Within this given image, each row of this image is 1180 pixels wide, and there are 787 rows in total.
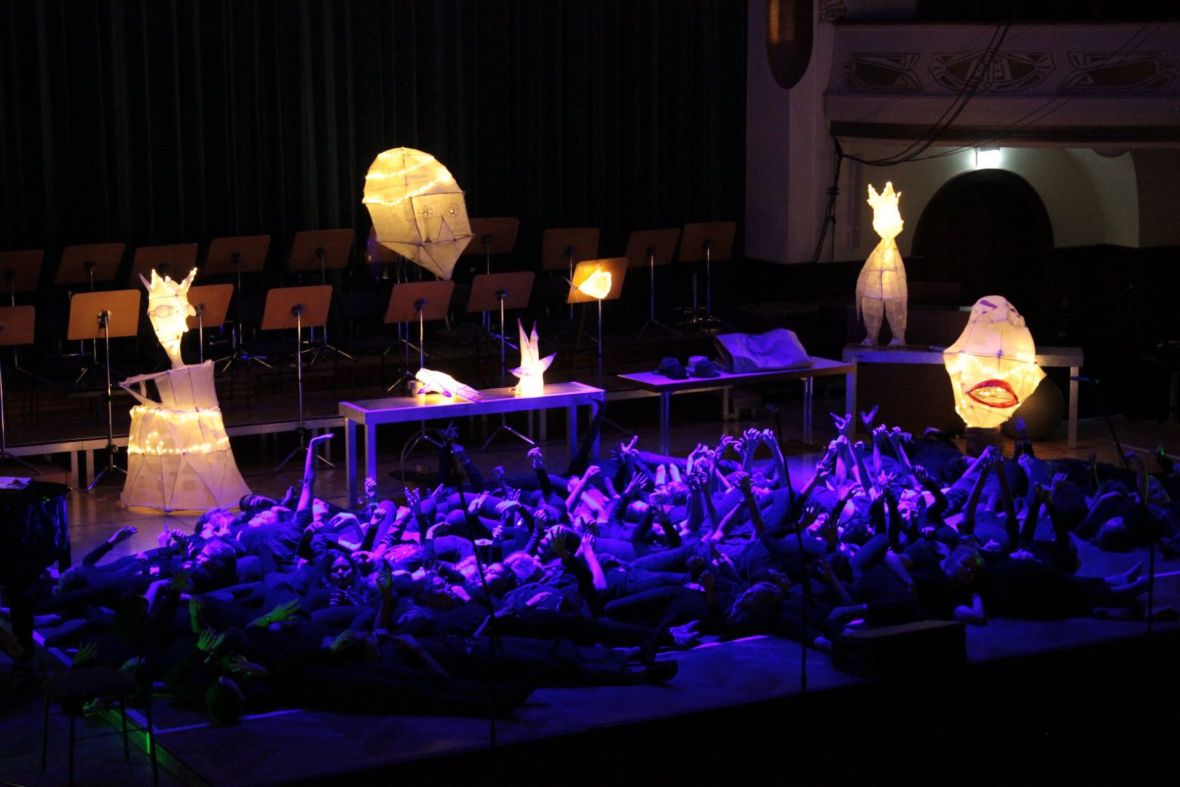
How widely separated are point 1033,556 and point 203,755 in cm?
364

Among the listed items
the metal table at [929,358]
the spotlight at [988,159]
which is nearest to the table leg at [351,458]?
the metal table at [929,358]

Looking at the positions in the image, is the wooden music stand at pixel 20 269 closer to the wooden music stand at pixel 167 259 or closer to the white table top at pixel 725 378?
the wooden music stand at pixel 167 259

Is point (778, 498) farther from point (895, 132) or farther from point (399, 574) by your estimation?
point (895, 132)

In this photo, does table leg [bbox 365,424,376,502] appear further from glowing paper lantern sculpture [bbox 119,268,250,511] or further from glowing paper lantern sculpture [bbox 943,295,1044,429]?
glowing paper lantern sculpture [bbox 943,295,1044,429]

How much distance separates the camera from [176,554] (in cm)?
736

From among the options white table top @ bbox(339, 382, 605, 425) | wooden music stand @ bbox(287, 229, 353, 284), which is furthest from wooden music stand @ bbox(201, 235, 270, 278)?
white table top @ bbox(339, 382, 605, 425)

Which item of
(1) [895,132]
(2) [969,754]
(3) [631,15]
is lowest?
(2) [969,754]

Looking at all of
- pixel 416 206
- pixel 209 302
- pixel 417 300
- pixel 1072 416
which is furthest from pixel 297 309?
pixel 1072 416

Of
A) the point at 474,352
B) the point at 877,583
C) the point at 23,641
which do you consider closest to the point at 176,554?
the point at 23,641

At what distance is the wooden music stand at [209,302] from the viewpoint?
979 cm

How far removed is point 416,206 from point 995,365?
358 centimetres

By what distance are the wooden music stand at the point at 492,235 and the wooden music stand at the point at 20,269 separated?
2.89 m

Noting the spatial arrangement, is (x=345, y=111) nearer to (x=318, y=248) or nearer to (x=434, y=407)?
(x=318, y=248)

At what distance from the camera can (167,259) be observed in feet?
34.9
